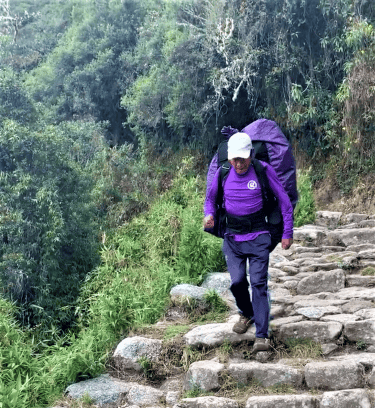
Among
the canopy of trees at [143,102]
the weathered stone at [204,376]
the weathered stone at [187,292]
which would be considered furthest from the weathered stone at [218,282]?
the canopy of trees at [143,102]

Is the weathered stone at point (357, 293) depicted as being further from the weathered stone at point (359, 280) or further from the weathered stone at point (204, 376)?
the weathered stone at point (204, 376)

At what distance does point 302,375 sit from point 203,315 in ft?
5.86

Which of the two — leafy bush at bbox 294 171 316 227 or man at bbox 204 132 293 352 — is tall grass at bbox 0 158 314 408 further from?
man at bbox 204 132 293 352

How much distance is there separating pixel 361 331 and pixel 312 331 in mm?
417

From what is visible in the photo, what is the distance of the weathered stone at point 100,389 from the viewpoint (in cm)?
488

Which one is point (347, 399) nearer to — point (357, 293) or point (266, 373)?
point (266, 373)

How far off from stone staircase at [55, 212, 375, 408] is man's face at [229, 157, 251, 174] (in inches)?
58.5

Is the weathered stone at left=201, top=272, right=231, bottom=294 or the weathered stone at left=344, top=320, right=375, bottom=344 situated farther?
the weathered stone at left=201, top=272, right=231, bottom=294

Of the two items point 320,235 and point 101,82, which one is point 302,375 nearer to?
point 320,235

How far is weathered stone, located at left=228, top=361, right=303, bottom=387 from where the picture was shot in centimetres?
453

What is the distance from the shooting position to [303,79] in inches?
657

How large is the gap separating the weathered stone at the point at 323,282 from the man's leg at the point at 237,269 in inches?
72.2

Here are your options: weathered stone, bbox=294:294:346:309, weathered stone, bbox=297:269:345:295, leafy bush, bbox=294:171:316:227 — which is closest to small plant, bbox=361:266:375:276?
weathered stone, bbox=297:269:345:295

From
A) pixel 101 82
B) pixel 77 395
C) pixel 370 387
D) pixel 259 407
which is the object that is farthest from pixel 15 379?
pixel 101 82
